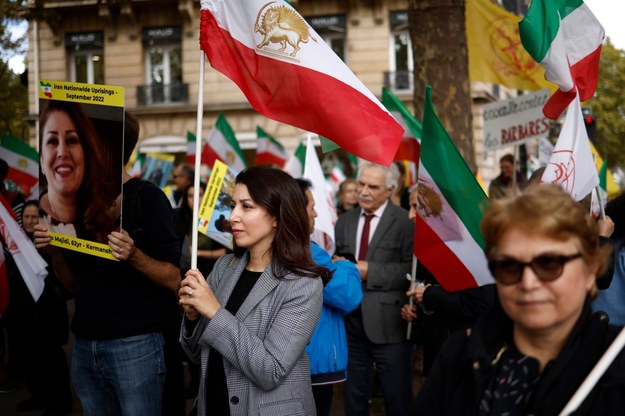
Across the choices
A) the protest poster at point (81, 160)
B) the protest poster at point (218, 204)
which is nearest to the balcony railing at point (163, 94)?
the protest poster at point (218, 204)

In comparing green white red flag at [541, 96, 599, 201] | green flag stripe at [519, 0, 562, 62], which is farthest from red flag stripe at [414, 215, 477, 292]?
green flag stripe at [519, 0, 562, 62]

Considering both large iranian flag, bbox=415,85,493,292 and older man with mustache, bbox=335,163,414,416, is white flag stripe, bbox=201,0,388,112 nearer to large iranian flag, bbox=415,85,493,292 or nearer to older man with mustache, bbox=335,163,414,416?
large iranian flag, bbox=415,85,493,292

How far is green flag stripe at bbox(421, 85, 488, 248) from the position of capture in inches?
159

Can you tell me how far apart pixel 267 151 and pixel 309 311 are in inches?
407

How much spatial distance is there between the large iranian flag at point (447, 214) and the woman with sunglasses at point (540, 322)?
1.97m

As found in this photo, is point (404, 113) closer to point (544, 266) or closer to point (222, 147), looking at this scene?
point (222, 147)

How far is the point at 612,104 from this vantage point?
42719 mm

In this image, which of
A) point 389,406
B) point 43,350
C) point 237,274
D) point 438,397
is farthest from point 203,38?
point 43,350

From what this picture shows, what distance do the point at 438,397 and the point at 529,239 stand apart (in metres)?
0.54

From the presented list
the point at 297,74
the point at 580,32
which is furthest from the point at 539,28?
the point at 297,74

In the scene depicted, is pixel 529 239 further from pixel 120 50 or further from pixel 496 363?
pixel 120 50

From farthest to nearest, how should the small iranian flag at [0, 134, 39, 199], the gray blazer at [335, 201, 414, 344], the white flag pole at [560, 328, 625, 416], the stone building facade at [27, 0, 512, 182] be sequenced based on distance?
the stone building facade at [27, 0, 512, 182] → the small iranian flag at [0, 134, 39, 199] → the gray blazer at [335, 201, 414, 344] → the white flag pole at [560, 328, 625, 416]

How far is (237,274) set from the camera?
3.33 m

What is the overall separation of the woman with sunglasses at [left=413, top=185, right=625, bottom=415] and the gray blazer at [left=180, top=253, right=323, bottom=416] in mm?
1035
